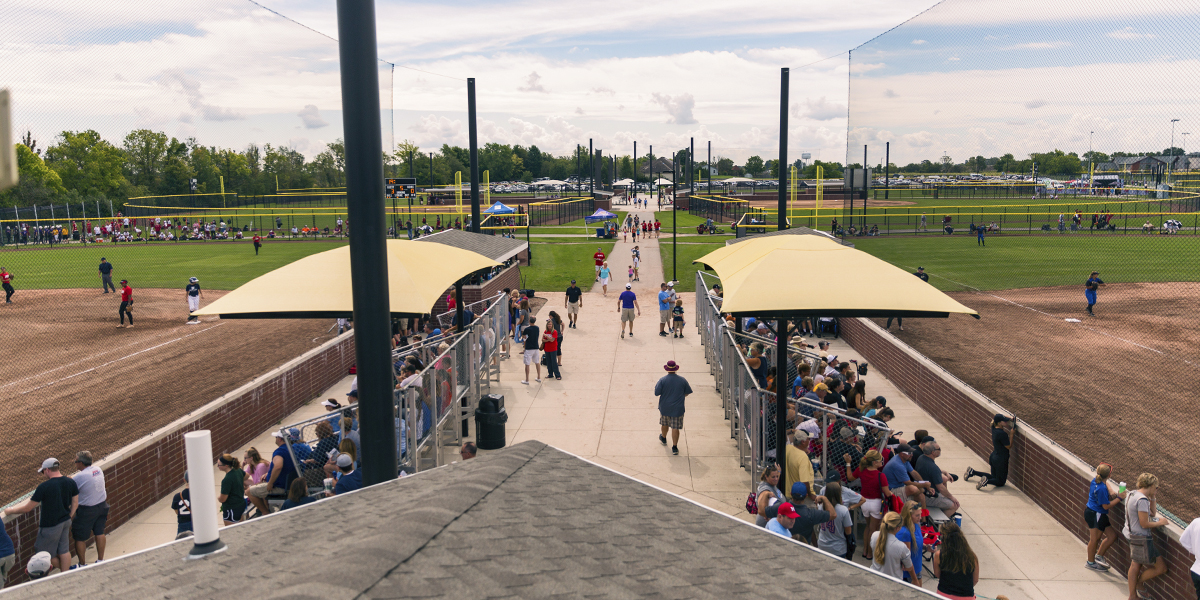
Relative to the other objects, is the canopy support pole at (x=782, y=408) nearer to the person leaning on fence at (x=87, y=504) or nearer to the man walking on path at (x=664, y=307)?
the person leaning on fence at (x=87, y=504)

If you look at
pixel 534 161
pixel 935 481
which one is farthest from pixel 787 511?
pixel 534 161

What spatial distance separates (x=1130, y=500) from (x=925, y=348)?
1287 cm

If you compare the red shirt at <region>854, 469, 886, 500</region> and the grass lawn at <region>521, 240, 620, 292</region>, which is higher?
the grass lawn at <region>521, 240, 620, 292</region>

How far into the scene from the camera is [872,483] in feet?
28.3

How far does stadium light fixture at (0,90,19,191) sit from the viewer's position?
1.91m

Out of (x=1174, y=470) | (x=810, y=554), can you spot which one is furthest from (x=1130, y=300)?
(x=810, y=554)

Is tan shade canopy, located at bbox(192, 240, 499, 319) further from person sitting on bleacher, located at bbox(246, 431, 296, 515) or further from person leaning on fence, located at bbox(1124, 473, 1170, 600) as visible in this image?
person leaning on fence, located at bbox(1124, 473, 1170, 600)

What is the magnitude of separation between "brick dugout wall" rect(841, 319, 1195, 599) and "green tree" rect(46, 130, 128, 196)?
1571 cm

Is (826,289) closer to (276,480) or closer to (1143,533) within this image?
(1143,533)

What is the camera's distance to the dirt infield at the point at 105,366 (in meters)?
13.1

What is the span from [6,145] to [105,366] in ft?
65.4

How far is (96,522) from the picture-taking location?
27.9 feet

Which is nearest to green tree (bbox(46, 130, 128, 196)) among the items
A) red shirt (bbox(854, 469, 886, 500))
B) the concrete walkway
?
the concrete walkway

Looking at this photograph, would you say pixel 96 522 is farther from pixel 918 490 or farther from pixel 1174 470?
pixel 1174 470
